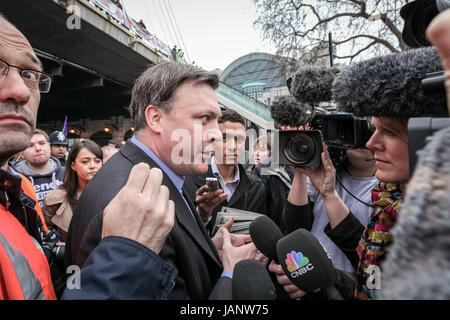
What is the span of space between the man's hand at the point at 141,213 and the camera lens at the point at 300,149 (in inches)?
44.8

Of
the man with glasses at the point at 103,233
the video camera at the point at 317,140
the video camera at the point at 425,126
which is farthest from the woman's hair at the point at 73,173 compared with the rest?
the video camera at the point at 425,126

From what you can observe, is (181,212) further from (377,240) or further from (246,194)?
(246,194)

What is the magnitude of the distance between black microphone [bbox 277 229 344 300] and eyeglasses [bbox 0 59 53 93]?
1.22m

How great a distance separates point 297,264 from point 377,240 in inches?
17.6

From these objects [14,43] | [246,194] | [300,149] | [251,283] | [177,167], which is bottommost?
[251,283]

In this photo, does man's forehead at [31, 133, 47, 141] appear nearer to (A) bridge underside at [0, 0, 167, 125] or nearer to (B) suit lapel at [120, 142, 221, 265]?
(B) suit lapel at [120, 142, 221, 265]

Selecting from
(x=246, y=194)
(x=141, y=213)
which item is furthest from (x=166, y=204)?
(x=246, y=194)

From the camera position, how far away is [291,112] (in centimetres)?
206

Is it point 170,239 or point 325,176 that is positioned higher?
point 325,176

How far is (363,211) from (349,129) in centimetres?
57

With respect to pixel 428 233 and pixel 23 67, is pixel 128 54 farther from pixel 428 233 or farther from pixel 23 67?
pixel 428 233

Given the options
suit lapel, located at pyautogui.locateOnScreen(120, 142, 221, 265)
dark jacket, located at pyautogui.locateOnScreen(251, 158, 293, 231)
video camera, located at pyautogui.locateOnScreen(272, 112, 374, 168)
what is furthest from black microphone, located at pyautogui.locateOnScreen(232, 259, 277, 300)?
dark jacket, located at pyautogui.locateOnScreen(251, 158, 293, 231)

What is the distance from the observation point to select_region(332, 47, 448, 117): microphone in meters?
0.90

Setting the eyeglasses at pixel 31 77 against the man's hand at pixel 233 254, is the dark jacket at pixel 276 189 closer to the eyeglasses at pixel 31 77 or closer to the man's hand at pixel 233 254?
the man's hand at pixel 233 254
